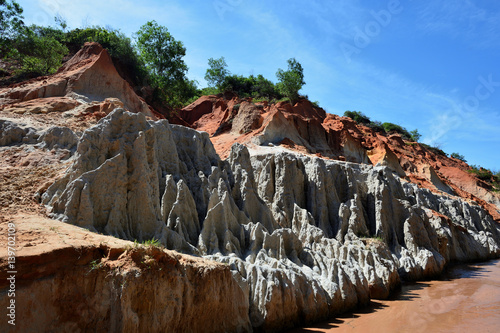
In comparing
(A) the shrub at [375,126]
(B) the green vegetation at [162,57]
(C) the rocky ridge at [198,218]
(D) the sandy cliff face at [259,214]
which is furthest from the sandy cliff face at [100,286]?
(A) the shrub at [375,126]

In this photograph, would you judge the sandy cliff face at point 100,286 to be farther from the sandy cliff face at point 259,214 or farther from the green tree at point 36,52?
→ the green tree at point 36,52

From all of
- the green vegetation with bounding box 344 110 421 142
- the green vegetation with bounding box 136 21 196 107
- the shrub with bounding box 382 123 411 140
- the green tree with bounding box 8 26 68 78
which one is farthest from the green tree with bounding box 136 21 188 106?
the shrub with bounding box 382 123 411 140

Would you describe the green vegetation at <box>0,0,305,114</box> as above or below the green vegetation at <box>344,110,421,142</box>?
below

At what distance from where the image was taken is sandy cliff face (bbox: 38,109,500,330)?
938 cm

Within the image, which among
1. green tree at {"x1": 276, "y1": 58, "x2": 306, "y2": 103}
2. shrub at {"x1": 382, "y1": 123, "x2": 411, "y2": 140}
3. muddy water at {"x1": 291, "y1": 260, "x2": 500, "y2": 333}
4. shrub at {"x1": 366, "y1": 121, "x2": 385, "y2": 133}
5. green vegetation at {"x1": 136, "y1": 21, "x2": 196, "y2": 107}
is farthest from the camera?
shrub at {"x1": 382, "y1": 123, "x2": 411, "y2": 140}

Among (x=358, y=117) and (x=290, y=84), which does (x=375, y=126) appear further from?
(x=290, y=84)

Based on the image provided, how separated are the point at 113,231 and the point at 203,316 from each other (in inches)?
128

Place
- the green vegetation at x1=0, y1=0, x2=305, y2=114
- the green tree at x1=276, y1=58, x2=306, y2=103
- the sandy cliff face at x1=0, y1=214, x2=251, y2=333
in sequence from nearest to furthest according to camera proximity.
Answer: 1. the sandy cliff face at x1=0, y1=214, x2=251, y2=333
2. the green vegetation at x1=0, y1=0, x2=305, y2=114
3. the green tree at x1=276, y1=58, x2=306, y2=103

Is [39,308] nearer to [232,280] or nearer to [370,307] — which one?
[232,280]

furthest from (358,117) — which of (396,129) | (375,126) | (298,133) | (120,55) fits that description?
(120,55)

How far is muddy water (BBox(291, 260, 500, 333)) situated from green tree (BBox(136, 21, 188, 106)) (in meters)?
26.4

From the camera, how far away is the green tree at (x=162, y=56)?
3306 cm

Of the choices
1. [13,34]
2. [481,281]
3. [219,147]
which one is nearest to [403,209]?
[481,281]

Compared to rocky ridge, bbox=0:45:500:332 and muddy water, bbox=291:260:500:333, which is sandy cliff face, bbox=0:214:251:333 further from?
muddy water, bbox=291:260:500:333
